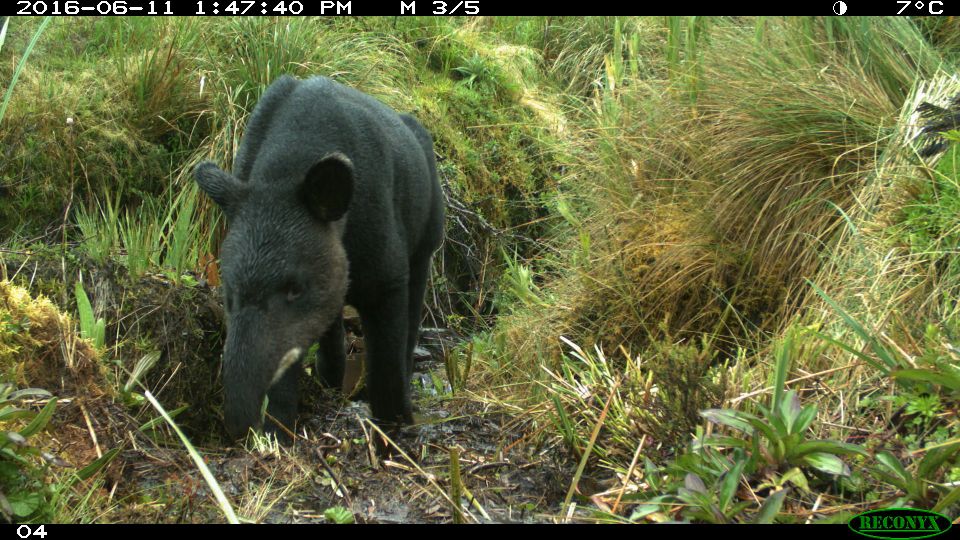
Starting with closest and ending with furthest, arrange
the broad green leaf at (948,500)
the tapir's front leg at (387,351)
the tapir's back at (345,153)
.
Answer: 1. the broad green leaf at (948,500)
2. the tapir's back at (345,153)
3. the tapir's front leg at (387,351)

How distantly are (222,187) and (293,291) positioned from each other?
62 centimetres

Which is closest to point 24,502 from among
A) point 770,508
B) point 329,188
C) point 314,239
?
point 314,239

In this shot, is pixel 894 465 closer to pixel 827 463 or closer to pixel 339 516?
pixel 827 463

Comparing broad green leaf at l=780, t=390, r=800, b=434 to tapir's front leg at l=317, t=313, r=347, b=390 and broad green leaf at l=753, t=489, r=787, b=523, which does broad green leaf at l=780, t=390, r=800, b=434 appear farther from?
tapir's front leg at l=317, t=313, r=347, b=390

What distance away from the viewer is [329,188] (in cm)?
440

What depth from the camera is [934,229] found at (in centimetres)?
441

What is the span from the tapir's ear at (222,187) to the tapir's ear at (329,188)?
0.31 m

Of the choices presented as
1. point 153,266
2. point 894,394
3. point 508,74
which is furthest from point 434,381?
point 508,74

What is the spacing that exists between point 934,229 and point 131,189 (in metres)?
5.26

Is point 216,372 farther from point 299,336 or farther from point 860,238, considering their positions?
point 860,238

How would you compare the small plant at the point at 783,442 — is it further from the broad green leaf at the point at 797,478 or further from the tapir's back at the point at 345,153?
the tapir's back at the point at 345,153

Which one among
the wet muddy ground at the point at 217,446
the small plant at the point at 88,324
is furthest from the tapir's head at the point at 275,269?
the small plant at the point at 88,324

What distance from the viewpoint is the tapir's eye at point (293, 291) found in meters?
4.27
